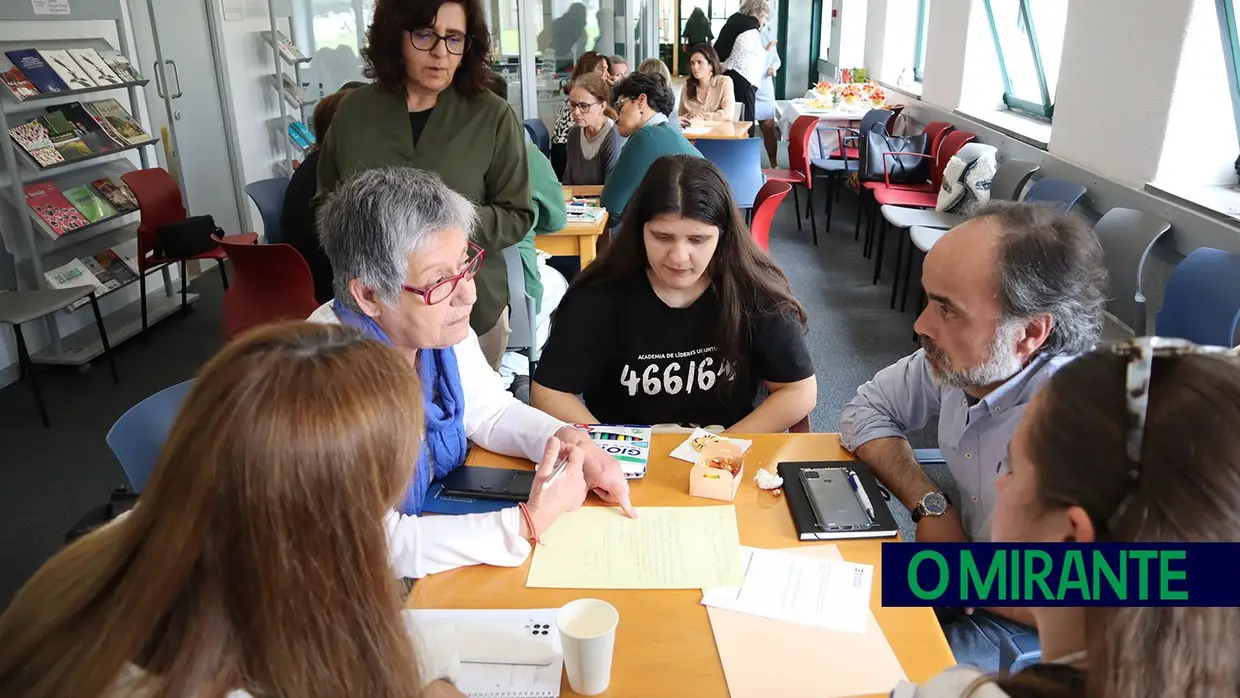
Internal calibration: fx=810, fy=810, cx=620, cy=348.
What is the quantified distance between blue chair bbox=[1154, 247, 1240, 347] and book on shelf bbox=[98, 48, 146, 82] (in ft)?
16.3

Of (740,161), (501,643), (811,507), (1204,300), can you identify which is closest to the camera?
(501,643)

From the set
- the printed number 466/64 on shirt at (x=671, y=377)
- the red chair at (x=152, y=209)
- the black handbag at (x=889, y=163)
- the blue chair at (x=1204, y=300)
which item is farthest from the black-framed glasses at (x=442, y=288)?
the black handbag at (x=889, y=163)

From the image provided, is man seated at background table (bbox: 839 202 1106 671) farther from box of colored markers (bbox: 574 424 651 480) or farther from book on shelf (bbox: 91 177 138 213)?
book on shelf (bbox: 91 177 138 213)

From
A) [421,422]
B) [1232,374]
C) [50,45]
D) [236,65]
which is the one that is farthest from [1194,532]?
[236,65]

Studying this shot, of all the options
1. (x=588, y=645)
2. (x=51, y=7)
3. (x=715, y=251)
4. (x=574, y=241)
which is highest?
(x=51, y=7)

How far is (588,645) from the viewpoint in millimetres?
1000

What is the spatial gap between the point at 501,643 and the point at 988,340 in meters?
1.03

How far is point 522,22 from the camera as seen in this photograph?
6348 mm

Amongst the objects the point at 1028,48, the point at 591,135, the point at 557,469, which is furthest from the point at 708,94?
the point at 557,469

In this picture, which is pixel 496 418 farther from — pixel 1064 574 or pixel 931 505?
pixel 1064 574

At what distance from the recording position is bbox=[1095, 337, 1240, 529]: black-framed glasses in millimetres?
625

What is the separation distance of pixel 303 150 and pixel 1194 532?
6.78 metres

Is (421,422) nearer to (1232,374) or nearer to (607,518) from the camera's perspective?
(607,518)

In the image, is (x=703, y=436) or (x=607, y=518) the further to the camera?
(x=703, y=436)
